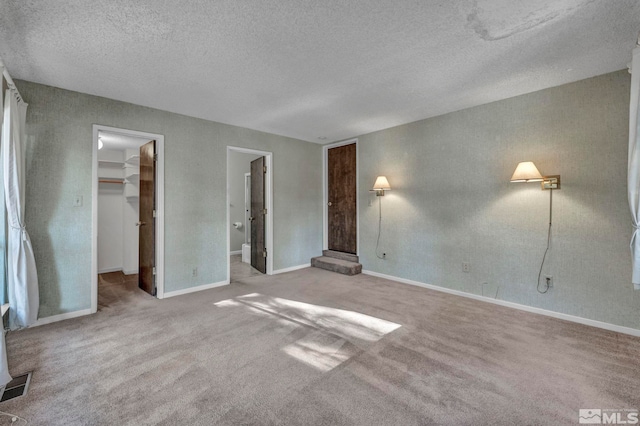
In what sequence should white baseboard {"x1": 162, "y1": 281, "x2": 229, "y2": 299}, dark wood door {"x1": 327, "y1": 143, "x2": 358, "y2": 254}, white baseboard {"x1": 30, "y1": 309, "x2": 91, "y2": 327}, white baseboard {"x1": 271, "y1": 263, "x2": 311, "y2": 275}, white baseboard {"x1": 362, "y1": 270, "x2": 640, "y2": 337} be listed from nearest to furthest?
white baseboard {"x1": 362, "y1": 270, "x2": 640, "y2": 337} → white baseboard {"x1": 30, "y1": 309, "x2": 91, "y2": 327} → white baseboard {"x1": 162, "y1": 281, "x2": 229, "y2": 299} → white baseboard {"x1": 271, "y1": 263, "x2": 311, "y2": 275} → dark wood door {"x1": 327, "y1": 143, "x2": 358, "y2": 254}

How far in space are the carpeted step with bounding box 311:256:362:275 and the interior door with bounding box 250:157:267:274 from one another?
106 centimetres

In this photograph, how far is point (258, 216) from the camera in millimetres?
5297

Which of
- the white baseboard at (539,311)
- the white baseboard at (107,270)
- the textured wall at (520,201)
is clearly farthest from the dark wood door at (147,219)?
the white baseboard at (539,311)

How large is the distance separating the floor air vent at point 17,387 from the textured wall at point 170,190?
51.0 inches

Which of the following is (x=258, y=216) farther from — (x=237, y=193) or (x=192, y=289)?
(x=237, y=193)

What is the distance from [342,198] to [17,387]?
470 cm

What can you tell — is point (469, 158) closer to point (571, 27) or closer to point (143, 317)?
point (571, 27)

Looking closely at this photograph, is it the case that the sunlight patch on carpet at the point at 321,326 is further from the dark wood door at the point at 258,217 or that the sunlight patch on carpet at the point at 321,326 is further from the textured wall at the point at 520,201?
the textured wall at the point at 520,201

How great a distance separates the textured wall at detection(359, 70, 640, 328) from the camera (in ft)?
9.13

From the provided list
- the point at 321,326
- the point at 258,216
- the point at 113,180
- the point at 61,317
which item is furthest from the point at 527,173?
the point at 113,180

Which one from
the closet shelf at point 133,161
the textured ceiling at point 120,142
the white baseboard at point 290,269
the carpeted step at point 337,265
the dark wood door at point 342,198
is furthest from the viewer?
the dark wood door at point 342,198

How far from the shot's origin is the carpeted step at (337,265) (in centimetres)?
498

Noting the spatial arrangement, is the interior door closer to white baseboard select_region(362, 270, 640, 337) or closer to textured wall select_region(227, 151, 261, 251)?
textured wall select_region(227, 151, 261, 251)

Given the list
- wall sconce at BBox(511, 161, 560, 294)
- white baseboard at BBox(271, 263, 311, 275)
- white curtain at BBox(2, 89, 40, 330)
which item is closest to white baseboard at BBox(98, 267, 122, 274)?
white curtain at BBox(2, 89, 40, 330)
